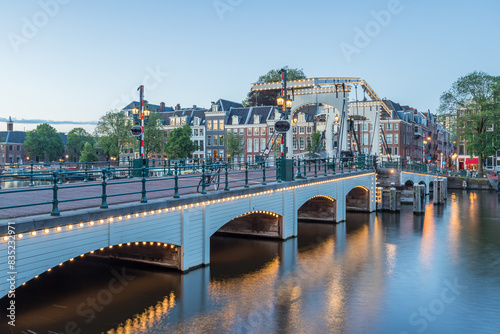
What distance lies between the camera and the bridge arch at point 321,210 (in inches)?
1061

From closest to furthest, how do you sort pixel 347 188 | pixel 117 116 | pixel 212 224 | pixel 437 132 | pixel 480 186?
pixel 212 224 → pixel 347 188 → pixel 480 186 → pixel 117 116 → pixel 437 132

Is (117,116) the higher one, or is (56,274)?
(117,116)

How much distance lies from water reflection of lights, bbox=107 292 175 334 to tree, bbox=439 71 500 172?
195 ft

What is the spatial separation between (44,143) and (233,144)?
53.8m

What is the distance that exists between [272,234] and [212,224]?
6.38 m

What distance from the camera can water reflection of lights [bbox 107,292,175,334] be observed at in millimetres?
10062

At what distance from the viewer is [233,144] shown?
216ft

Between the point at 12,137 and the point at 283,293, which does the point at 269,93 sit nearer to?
the point at 12,137

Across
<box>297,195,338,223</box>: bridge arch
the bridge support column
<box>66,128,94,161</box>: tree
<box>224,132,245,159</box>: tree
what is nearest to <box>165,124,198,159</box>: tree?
<box>224,132,245,159</box>: tree

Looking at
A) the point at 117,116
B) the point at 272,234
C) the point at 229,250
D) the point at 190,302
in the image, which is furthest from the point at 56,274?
the point at 117,116

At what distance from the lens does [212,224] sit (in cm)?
1517

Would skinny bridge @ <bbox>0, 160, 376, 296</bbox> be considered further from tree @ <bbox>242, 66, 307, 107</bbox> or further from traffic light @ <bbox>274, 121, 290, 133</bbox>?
tree @ <bbox>242, 66, 307, 107</bbox>

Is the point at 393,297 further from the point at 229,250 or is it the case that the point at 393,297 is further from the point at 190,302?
the point at 229,250

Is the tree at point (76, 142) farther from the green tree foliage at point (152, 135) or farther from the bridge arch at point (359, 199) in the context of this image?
the bridge arch at point (359, 199)
